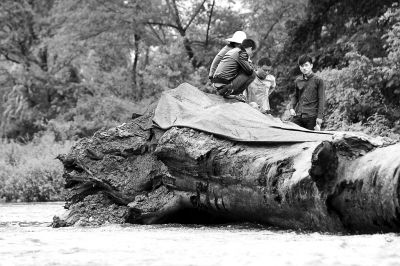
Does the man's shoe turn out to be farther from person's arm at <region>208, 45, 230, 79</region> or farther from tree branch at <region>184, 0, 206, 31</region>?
tree branch at <region>184, 0, 206, 31</region>

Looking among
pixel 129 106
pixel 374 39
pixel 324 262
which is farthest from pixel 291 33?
pixel 324 262

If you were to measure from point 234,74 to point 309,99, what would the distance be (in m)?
1.17

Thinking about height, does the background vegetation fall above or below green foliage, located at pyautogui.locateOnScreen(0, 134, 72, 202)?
above

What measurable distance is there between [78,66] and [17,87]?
2.95 meters

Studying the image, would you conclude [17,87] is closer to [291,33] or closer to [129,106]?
[129,106]

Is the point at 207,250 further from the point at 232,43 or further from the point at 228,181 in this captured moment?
the point at 232,43

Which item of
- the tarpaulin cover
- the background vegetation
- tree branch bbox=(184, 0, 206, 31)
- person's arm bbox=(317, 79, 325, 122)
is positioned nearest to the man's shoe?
the tarpaulin cover

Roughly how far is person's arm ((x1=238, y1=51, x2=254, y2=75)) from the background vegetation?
4795 millimetres

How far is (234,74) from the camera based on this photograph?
27.8 feet

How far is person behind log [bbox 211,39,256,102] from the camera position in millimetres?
8367

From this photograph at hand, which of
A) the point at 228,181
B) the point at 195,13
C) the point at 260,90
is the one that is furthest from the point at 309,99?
the point at 195,13

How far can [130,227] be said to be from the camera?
688 centimetres

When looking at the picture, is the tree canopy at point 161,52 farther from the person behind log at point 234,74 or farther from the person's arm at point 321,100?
the person behind log at point 234,74

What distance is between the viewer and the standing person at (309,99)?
881 centimetres
